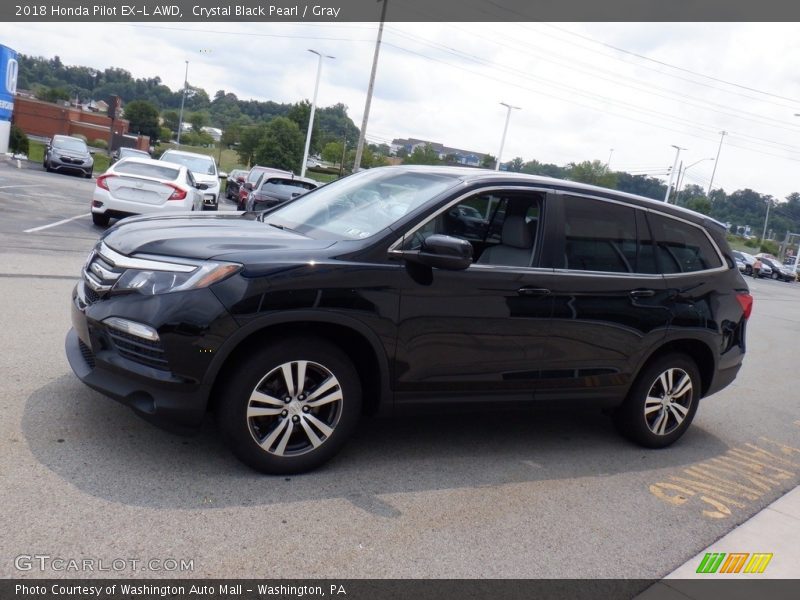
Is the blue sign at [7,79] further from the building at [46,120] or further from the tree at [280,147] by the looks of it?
the building at [46,120]

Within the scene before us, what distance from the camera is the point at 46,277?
9203 mm

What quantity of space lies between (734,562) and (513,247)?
2306 mm

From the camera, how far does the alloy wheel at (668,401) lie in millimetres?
5895

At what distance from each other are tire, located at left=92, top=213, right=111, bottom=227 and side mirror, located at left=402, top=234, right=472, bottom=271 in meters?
11.4

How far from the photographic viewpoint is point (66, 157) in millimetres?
33500

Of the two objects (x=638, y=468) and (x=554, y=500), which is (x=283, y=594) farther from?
(x=638, y=468)

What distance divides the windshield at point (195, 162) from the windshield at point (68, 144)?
45.0ft

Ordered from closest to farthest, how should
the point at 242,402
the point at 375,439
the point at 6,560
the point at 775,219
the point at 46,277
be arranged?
1. the point at 6,560
2. the point at 242,402
3. the point at 375,439
4. the point at 46,277
5. the point at 775,219

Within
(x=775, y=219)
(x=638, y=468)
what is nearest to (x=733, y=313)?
(x=638, y=468)

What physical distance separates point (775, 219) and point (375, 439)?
118 m

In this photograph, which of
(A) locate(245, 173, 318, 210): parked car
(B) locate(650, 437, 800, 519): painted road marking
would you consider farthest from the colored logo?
(A) locate(245, 173, 318, 210): parked car

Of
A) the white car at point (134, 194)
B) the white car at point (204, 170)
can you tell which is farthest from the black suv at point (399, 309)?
the white car at point (204, 170)

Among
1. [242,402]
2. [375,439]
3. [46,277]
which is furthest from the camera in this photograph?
[46,277]

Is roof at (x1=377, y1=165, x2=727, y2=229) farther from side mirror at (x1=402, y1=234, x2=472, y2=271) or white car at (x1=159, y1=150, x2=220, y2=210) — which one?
white car at (x1=159, y1=150, x2=220, y2=210)
